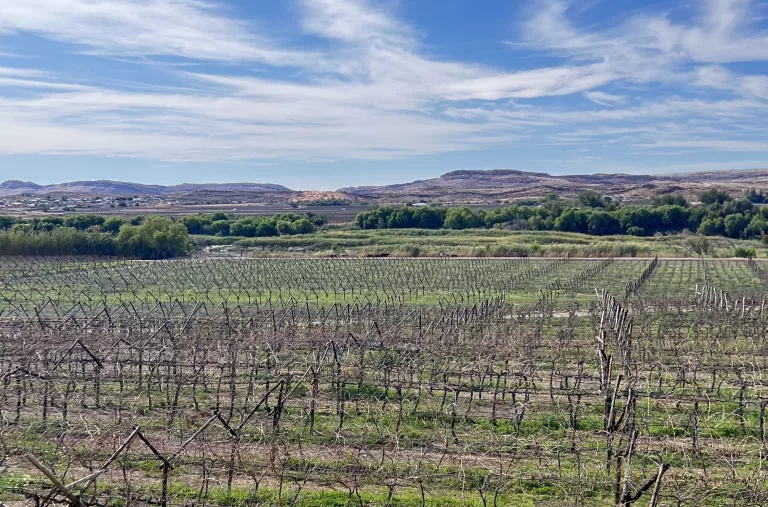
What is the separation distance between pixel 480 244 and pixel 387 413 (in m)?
57.7

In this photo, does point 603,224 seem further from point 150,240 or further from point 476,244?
point 150,240

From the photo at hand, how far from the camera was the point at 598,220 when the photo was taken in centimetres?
8338

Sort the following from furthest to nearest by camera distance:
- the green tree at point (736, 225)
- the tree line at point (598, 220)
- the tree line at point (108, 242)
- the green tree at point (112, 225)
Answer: the tree line at point (598, 220) < the green tree at point (736, 225) < the green tree at point (112, 225) < the tree line at point (108, 242)

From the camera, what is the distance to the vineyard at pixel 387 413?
29.0 ft

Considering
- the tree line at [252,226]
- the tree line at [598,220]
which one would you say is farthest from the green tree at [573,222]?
the tree line at [252,226]

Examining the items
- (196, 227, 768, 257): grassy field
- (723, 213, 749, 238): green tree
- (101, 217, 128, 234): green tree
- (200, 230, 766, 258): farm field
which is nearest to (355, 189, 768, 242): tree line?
(723, 213, 749, 238): green tree

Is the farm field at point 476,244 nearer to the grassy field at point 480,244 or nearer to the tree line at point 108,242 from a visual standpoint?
the grassy field at point 480,244

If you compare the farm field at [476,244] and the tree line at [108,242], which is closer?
the tree line at [108,242]

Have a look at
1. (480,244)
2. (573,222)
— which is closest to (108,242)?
(480,244)

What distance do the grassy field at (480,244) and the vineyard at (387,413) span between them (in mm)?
34582

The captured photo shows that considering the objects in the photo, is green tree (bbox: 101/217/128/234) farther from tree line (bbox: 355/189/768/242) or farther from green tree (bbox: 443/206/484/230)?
green tree (bbox: 443/206/484/230)

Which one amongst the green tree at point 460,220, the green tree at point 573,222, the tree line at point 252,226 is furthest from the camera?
the green tree at point 460,220

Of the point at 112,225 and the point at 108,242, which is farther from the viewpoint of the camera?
the point at 112,225

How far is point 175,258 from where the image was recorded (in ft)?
189
